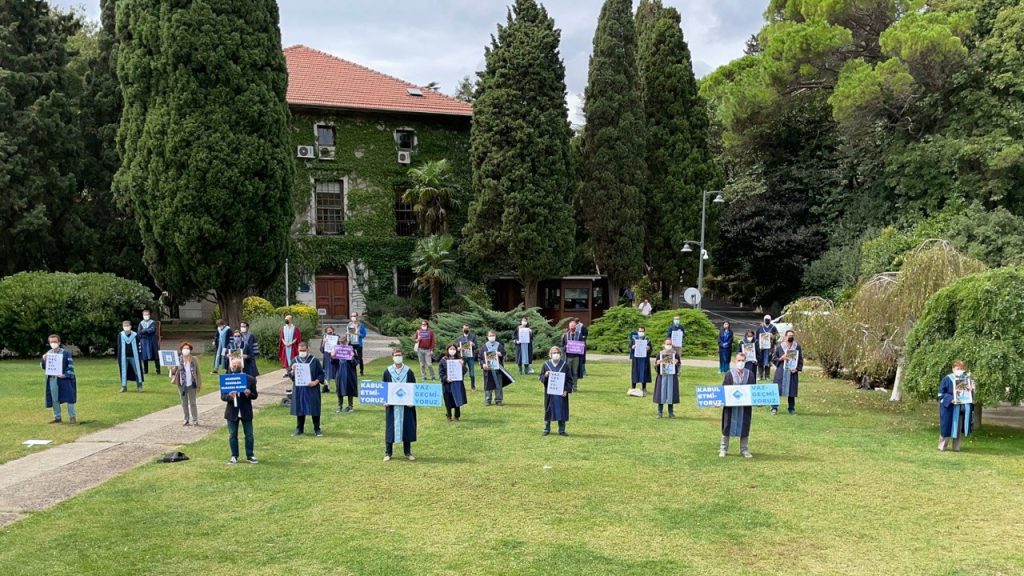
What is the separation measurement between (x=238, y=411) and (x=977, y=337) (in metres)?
13.4

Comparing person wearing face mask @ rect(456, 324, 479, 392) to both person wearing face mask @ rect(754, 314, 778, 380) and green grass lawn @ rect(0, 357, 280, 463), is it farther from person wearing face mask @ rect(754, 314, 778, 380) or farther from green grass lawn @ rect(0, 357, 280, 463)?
person wearing face mask @ rect(754, 314, 778, 380)

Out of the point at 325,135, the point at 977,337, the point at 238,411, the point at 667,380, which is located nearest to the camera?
the point at 238,411

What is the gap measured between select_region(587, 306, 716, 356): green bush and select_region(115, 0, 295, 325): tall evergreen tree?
13.4m

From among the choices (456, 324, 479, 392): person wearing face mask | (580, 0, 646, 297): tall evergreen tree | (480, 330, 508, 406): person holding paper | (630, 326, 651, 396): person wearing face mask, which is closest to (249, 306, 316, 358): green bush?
(456, 324, 479, 392): person wearing face mask

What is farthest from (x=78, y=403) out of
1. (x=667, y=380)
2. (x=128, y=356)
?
(x=667, y=380)

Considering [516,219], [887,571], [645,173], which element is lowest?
[887,571]

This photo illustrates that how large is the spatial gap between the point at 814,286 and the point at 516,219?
15.1 meters

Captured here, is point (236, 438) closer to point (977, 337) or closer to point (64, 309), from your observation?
point (977, 337)

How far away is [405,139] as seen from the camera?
125 feet

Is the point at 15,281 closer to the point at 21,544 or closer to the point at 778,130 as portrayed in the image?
the point at 21,544

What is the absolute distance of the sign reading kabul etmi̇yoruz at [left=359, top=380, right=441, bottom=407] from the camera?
11859mm

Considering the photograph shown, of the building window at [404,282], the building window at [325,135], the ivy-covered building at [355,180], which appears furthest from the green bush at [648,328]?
the building window at [325,135]

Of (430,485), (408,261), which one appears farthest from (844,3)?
(430,485)

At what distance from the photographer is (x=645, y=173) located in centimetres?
3791
